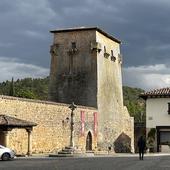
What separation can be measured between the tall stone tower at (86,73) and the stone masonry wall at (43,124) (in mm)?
5286

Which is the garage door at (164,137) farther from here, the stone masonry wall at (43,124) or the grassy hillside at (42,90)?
the grassy hillside at (42,90)

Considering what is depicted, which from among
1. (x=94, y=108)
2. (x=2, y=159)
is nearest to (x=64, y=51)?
(x=94, y=108)

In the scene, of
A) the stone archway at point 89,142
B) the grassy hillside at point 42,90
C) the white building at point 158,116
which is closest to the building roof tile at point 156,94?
the white building at point 158,116

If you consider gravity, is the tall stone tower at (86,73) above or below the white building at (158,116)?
above

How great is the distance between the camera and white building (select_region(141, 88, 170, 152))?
54812mm

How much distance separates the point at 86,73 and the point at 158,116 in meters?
9.05

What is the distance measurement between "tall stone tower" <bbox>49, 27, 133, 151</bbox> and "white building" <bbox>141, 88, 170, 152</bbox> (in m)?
3.88

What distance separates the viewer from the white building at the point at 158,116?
5481cm

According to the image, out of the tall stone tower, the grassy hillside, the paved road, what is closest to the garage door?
the tall stone tower

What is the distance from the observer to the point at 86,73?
2112 inches

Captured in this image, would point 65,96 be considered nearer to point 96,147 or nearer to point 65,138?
point 96,147

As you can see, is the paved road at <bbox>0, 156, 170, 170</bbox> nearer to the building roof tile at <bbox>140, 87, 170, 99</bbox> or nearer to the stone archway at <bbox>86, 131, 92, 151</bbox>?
the stone archway at <bbox>86, 131, 92, 151</bbox>

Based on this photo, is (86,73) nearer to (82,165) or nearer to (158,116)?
(158,116)

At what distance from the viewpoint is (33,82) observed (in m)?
113
